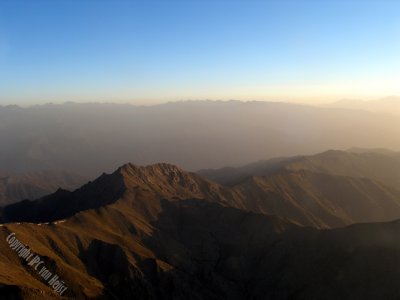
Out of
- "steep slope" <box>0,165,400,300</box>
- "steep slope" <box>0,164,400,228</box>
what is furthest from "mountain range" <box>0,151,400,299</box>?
"steep slope" <box>0,164,400,228</box>

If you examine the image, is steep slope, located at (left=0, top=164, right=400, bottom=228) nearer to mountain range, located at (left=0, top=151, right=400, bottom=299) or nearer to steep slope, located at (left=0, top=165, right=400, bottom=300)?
mountain range, located at (left=0, top=151, right=400, bottom=299)

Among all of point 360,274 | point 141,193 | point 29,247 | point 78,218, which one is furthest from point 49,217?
point 360,274

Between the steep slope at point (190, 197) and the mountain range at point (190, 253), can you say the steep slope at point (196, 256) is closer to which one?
the mountain range at point (190, 253)

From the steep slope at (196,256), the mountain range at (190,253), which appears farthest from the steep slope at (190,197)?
the steep slope at (196,256)

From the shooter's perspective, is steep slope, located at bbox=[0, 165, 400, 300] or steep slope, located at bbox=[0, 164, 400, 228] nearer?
steep slope, located at bbox=[0, 165, 400, 300]

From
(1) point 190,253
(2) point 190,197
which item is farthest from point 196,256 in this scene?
(2) point 190,197

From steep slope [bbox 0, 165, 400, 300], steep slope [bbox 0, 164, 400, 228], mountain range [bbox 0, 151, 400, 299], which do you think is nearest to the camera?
steep slope [bbox 0, 165, 400, 300]

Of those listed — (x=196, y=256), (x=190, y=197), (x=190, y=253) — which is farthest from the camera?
(x=190, y=197)

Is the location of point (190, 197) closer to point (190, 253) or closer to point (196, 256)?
point (190, 253)

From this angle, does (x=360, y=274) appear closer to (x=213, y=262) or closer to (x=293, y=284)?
(x=293, y=284)
